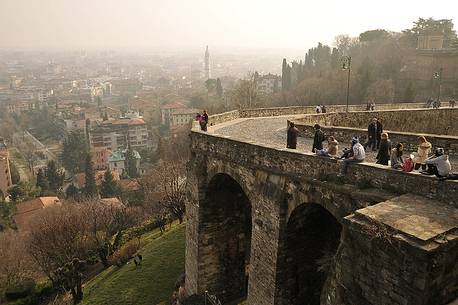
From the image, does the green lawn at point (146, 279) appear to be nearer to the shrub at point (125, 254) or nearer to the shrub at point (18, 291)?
the shrub at point (125, 254)

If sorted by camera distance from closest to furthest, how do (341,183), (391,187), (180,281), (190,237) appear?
(391,187) → (341,183) → (190,237) → (180,281)

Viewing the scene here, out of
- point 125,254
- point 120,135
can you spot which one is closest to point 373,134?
point 125,254

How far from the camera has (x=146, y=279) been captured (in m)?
20.4

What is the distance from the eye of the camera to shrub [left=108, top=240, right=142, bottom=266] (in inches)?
1028

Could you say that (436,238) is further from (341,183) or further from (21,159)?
(21,159)

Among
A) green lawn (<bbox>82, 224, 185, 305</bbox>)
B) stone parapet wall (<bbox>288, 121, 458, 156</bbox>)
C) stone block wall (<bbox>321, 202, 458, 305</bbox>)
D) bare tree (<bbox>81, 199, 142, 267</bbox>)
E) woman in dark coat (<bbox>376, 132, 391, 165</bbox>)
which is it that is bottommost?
bare tree (<bbox>81, 199, 142, 267</bbox>)

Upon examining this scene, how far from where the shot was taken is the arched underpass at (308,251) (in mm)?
12094

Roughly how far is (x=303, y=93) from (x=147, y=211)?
37808 millimetres

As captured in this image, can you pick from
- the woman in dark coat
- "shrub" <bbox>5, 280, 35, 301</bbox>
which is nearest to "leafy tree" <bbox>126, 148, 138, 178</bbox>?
"shrub" <bbox>5, 280, 35, 301</bbox>

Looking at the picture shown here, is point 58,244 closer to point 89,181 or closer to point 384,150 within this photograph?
point 384,150

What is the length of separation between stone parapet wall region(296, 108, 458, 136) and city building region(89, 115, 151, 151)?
97.7 metres

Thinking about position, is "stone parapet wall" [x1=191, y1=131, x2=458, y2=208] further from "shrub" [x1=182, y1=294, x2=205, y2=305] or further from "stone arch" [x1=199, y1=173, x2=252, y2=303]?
"shrub" [x1=182, y1=294, x2=205, y2=305]

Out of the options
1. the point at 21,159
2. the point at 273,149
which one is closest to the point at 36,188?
the point at 21,159

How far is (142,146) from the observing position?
118 metres
